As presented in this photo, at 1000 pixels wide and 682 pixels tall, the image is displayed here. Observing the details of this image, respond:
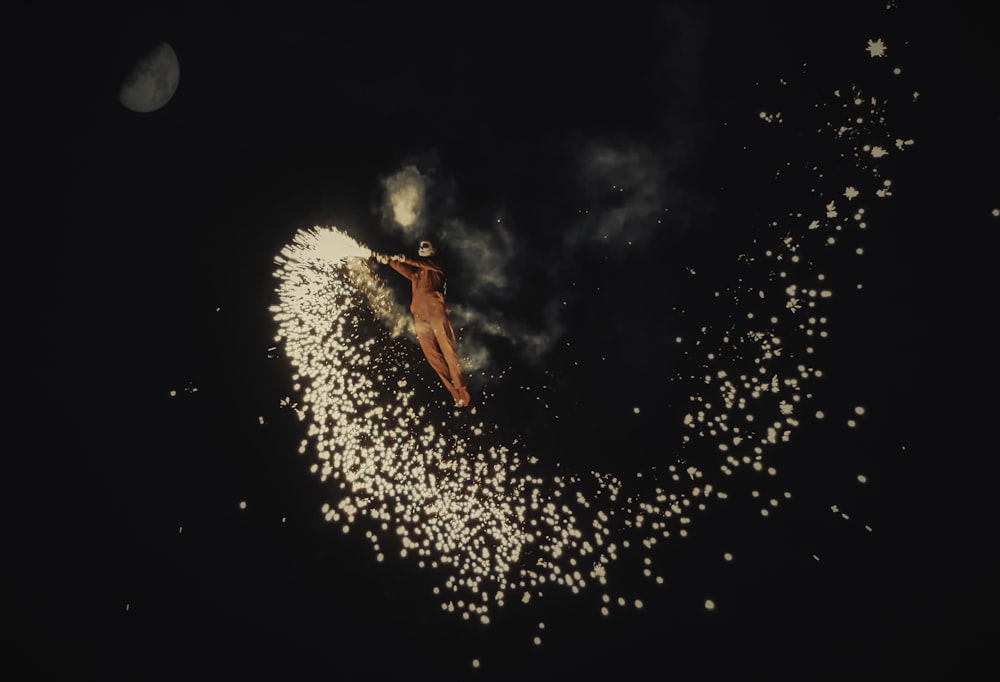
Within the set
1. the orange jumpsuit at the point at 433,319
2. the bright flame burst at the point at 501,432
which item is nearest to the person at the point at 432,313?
the orange jumpsuit at the point at 433,319

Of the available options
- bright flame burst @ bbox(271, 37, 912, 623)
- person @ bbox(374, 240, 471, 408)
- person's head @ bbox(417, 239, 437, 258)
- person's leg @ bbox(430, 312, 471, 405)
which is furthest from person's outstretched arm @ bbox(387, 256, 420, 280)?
person's leg @ bbox(430, 312, 471, 405)

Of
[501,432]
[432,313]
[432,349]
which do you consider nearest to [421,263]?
[432,313]

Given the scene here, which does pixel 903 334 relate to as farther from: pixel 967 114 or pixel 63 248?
pixel 63 248

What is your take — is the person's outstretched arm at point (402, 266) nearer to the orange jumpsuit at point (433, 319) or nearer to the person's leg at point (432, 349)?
the orange jumpsuit at point (433, 319)

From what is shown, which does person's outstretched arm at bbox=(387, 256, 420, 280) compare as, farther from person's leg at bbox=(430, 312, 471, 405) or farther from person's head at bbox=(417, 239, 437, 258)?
person's leg at bbox=(430, 312, 471, 405)

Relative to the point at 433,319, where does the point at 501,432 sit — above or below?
below

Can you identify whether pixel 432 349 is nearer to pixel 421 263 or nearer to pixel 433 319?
pixel 433 319
